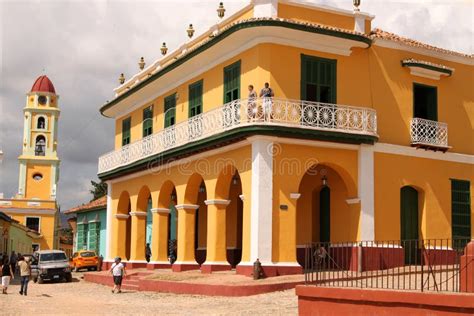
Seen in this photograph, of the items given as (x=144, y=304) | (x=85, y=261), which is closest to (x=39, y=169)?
(x=85, y=261)

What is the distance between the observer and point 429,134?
24297mm

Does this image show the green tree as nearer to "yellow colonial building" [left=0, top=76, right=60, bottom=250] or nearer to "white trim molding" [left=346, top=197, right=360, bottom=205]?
"yellow colonial building" [left=0, top=76, right=60, bottom=250]

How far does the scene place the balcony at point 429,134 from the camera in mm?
23844

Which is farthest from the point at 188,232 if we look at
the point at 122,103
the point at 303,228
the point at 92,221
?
the point at 92,221

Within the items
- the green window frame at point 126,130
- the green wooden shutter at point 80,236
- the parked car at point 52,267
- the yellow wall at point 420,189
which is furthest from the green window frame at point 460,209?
the green wooden shutter at point 80,236

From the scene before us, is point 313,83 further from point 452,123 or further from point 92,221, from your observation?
point 92,221

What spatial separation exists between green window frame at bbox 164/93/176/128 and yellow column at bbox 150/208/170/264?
333 cm

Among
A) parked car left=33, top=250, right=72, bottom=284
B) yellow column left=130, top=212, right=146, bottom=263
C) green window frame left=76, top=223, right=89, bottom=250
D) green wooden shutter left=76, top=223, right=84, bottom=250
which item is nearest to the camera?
yellow column left=130, top=212, right=146, bottom=263

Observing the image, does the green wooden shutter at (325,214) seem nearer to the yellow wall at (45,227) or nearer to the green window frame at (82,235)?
the green window frame at (82,235)

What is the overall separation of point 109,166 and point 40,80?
135ft

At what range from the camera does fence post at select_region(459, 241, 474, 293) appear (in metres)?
13.1

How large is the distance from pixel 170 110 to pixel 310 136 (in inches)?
318

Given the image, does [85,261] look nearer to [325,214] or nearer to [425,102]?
[325,214]

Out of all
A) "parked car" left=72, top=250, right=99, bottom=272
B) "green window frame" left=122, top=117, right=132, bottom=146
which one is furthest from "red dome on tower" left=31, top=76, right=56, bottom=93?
"green window frame" left=122, top=117, right=132, bottom=146
